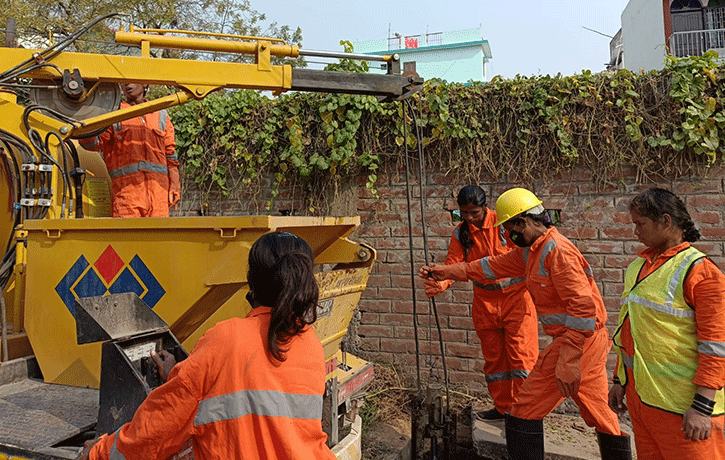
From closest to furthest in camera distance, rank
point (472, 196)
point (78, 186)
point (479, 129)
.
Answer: point (78, 186) < point (472, 196) < point (479, 129)

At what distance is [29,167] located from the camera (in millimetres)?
3105

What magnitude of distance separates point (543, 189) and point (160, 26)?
38.8 feet

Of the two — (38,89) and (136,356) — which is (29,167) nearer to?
(38,89)

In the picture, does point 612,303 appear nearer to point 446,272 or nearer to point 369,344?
point 446,272

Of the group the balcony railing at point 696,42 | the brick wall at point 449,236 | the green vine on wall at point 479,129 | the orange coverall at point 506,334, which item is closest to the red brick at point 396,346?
the brick wall at point 449,236

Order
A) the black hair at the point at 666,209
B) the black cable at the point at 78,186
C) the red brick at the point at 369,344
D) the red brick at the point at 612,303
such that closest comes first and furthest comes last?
the black hair at the point at 666,209, the black cable at the point at 78,186, the red brick at the point at 612,303, the red brick at the point at 369,344

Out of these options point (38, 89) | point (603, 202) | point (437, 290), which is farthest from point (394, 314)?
point (38, 89)

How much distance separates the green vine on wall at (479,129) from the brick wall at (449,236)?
142mm

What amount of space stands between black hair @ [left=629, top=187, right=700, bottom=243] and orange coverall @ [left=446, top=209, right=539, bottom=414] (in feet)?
4.72

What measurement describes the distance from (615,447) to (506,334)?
3.51 feet

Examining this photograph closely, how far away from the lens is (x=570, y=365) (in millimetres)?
2781

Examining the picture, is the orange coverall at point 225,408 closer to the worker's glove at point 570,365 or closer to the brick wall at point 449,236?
the worker's glove at point 570,365

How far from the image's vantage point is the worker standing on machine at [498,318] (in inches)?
150

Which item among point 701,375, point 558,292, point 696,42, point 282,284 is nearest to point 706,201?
point 558,292
